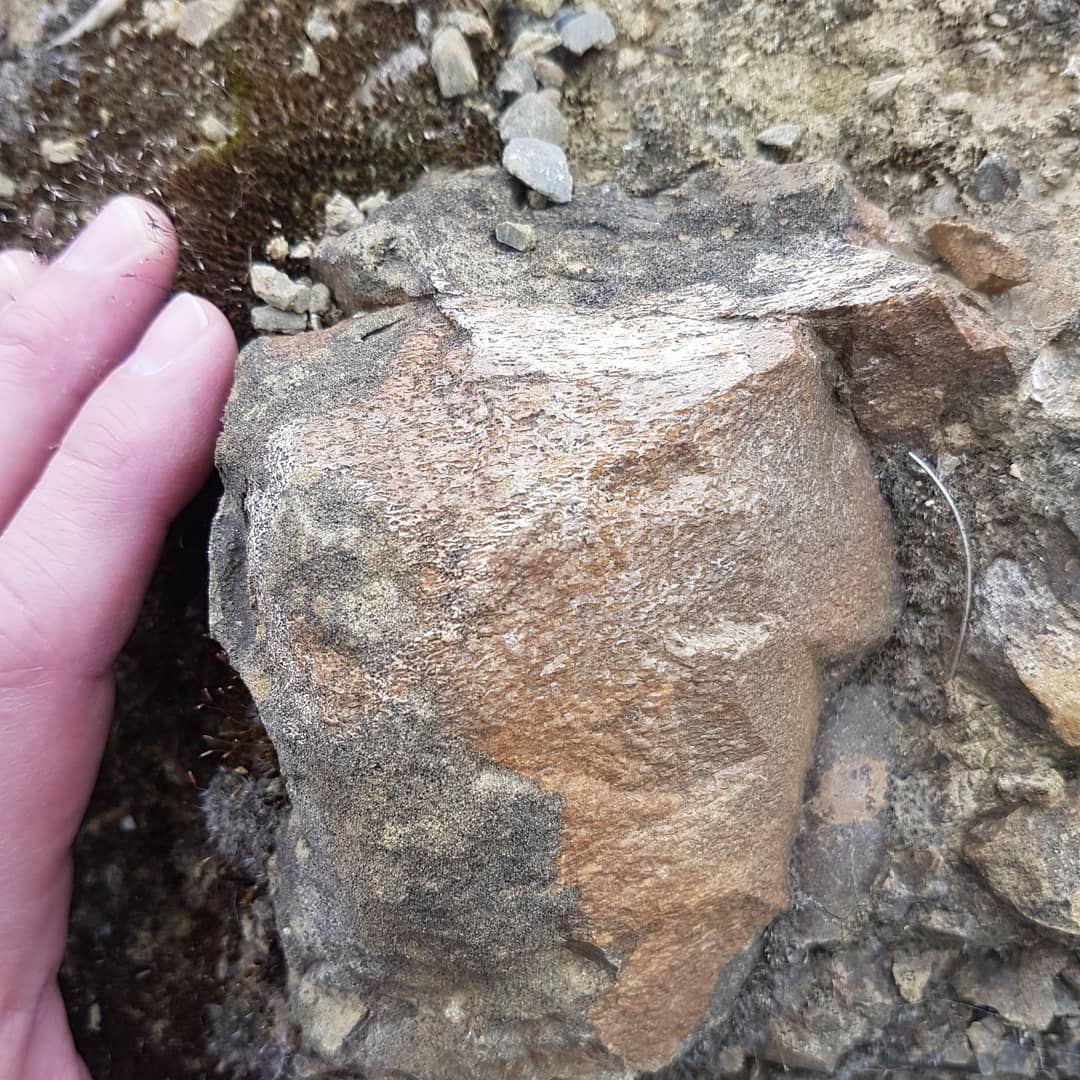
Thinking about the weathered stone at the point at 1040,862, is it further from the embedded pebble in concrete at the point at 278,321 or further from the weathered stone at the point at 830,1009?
the embedded pebble in concrete at the point at 278,321

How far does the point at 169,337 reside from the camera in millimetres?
1572

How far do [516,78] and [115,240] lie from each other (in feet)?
2.72

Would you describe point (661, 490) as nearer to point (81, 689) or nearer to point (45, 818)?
point (81, 689)

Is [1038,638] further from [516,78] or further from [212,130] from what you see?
[212,130]

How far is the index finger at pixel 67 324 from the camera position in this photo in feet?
5.24

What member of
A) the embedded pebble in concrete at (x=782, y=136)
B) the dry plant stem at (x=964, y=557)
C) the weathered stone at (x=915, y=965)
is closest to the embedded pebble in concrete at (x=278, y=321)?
the embedded pebble in concrete at (x=782, y=136)

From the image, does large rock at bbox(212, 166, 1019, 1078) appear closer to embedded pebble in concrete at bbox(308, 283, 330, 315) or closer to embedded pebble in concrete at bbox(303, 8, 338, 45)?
embedded pebble in concrete at bbox(308, 283, 330, 315)

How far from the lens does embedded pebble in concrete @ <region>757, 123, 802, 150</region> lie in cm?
168

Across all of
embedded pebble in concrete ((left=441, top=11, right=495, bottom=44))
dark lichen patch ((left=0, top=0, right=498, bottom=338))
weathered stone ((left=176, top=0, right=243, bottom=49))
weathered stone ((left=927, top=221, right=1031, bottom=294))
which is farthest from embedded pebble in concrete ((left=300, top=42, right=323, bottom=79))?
weathered stone ((left=927, top=221, right=1031, bottom=294))

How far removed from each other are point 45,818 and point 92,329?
88 cm

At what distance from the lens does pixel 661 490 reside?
1.19m

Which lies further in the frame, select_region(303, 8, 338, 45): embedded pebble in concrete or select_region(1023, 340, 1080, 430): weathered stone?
select_region(303, 8, 338, 45): embedded pebble in concrete

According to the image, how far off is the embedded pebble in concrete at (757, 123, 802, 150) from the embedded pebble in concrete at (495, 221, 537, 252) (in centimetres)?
53

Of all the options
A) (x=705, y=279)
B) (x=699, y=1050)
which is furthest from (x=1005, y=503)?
(x=699, y=1050)
